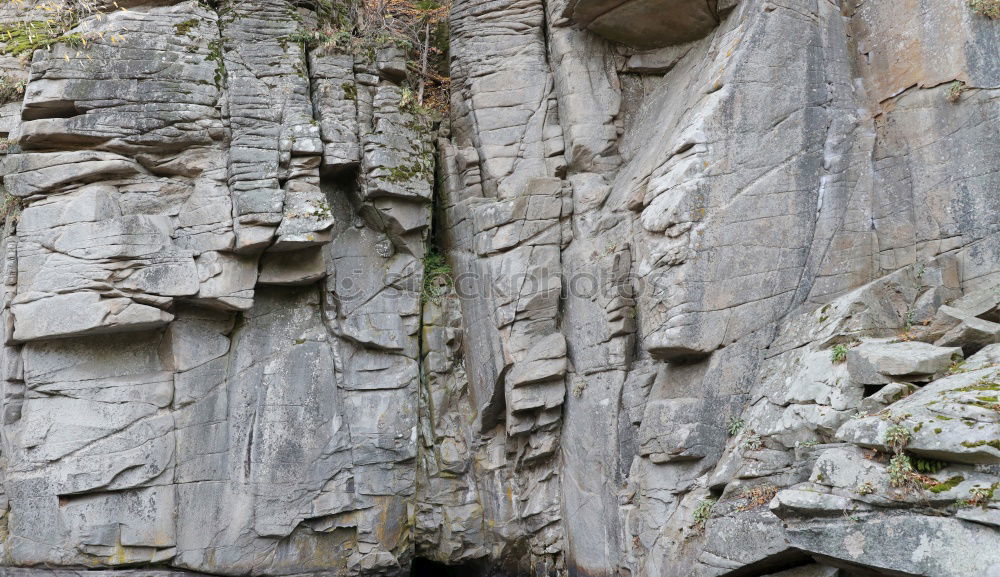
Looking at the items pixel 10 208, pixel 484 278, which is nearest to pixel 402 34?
pixel 484 278

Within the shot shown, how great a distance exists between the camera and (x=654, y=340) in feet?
37.8

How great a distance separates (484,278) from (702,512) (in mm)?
5853

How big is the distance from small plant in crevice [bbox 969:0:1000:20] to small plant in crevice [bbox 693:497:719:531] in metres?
6.76

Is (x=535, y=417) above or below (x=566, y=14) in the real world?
below

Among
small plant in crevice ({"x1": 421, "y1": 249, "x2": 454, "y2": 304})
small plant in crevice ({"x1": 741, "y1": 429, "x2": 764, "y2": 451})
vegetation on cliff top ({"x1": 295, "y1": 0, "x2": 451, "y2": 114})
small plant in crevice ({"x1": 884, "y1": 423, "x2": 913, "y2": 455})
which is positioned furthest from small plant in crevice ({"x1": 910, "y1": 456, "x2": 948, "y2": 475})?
vegetation on cliff top ({"x1": 295, "y1": 0, "x2": 451, "y2": 114})

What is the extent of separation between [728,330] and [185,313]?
8242 mm

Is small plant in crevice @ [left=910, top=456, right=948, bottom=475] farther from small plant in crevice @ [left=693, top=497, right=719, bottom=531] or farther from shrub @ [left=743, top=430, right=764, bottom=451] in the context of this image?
small plant in crevice @ [left=693, top=497, right=719, bottom=531]

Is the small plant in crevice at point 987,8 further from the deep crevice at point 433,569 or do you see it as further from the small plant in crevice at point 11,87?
the small plant in crevice at point 11,87

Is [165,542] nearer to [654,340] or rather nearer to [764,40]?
[654,340]

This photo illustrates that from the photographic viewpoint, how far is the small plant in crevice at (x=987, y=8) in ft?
34.0

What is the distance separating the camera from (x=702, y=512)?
33.3 ft

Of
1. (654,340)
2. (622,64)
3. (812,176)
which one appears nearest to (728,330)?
(654,340)

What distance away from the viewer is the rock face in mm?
10570

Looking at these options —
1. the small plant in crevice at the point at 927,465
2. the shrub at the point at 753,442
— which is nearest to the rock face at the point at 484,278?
the shrub at the point at 753,442
